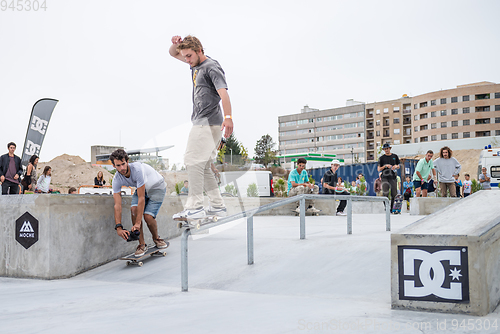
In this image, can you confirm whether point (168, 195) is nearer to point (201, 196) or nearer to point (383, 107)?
point (201, 196)

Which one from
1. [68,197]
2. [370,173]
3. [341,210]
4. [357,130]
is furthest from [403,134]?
[68,197]

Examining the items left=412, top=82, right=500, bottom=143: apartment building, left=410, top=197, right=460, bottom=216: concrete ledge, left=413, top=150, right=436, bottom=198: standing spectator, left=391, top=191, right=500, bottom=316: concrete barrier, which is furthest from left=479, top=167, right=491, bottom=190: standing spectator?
left=412, top=82, right=500, bottom=143: apartment building

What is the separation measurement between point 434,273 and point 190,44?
116 inches

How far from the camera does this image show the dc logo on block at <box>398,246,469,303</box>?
3.20 metres

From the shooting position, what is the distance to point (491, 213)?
145 inches

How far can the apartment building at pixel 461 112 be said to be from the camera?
83562mm

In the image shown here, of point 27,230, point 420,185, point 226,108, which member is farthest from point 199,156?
point 420,185

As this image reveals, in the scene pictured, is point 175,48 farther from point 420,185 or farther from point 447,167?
point 420,185

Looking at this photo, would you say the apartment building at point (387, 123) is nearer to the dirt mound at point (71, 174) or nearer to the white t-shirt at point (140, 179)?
the dirt mound at point (71, 174)

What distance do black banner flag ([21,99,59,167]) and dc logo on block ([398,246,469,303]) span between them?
42.3ft

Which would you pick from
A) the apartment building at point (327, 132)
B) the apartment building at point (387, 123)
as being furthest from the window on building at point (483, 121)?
the apartment building at point (327, 132)

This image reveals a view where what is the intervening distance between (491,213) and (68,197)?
16.4 ft

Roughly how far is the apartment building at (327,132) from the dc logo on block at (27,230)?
11116cm

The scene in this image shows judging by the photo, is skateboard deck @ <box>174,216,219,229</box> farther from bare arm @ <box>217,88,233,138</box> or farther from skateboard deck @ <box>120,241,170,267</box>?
skateboard deck @ <box>120,241,170,267</box>
